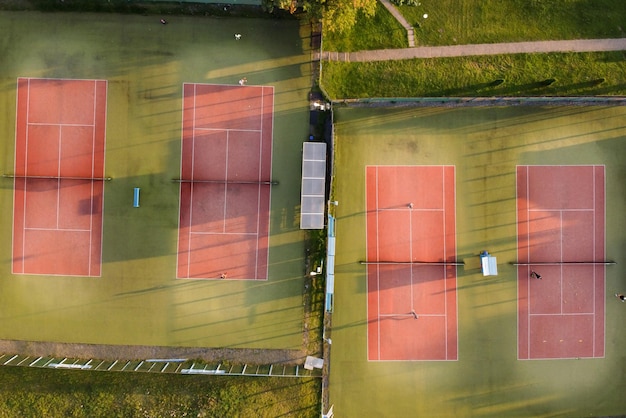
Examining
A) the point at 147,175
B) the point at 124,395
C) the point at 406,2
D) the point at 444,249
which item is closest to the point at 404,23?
the point at 406,2

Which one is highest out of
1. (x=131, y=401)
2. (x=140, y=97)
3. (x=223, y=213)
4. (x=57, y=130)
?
(x=140, y=97)

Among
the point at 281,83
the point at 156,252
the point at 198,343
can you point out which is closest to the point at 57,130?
the point at 156,252

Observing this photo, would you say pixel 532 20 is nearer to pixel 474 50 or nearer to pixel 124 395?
pixel 474 50

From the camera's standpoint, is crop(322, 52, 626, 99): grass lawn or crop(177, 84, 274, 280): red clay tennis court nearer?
crop(177, 84, 274, 280): red clay tennis court

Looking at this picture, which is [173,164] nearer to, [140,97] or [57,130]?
[140,97]

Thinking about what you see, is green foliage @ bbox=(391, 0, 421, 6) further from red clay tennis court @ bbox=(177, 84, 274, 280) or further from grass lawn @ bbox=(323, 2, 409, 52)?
red clay tennis court @ bbox=(177, 84, 274, 280)

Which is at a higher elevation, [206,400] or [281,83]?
[281,83]

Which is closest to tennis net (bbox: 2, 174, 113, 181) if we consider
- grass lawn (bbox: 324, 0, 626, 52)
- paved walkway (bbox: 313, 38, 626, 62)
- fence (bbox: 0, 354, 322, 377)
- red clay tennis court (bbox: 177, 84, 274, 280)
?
red clay tennis court (bbox: 177, 84, 274, 280)
